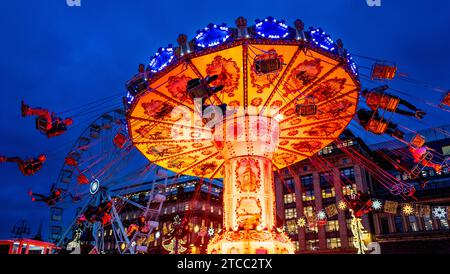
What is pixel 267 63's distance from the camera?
31.8ft

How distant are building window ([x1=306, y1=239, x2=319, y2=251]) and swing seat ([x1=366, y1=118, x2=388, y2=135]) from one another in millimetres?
39631

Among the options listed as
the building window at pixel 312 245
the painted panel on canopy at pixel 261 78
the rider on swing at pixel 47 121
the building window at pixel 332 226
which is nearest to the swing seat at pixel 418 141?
the painted panel on canopy at pixel 261 78

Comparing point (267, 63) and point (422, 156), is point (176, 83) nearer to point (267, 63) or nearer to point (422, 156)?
point (267, 63)

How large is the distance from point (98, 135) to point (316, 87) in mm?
24652

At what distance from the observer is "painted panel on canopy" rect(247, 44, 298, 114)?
10.1m

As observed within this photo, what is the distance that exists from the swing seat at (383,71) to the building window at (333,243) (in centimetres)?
3956

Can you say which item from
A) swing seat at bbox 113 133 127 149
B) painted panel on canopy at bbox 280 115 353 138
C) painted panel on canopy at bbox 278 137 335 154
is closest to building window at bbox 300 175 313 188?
painted panel on canopy at bbox 278 137 335 154

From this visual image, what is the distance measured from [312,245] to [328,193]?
314 inches

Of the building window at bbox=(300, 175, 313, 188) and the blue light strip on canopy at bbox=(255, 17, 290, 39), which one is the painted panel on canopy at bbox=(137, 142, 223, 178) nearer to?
the blue light strip on canopy at bbox=(255, 17, 290, 39)

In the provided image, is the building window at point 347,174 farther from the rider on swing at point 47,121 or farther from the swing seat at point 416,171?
the rider on swing at point 47,121
